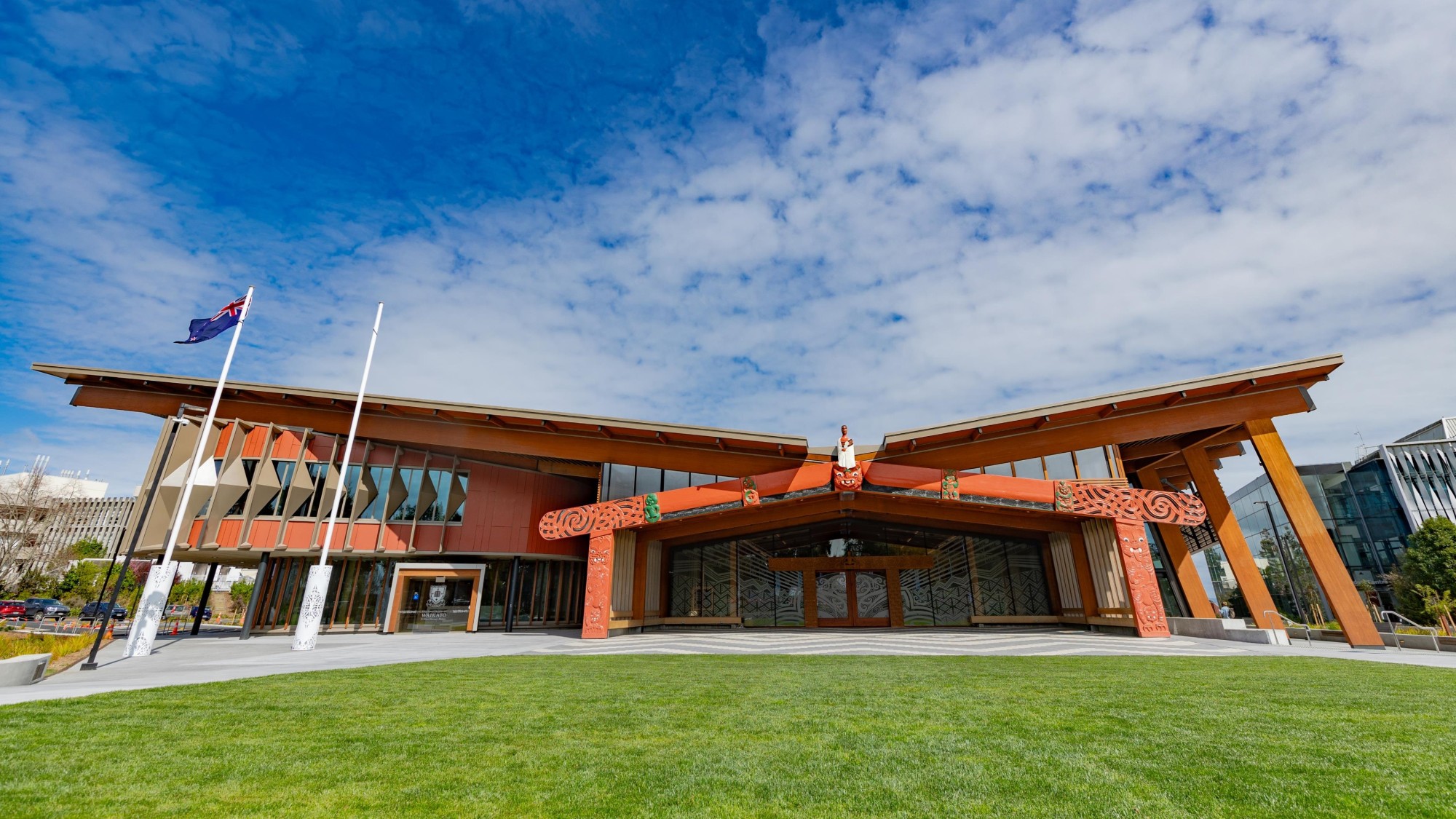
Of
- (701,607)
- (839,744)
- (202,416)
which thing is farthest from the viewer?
(701,607)

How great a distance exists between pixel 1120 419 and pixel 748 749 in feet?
67.1

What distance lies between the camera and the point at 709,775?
451 cm

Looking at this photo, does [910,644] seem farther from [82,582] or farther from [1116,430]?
[82,582]

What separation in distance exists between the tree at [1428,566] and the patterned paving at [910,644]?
86.2 ft

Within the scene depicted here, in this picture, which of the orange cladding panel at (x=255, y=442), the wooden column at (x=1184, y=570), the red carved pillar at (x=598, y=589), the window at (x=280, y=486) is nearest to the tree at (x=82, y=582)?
the window at (x=280, y=486)

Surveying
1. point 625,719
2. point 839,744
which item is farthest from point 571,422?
point 839,744

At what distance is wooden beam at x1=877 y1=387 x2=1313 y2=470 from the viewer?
64.5ft

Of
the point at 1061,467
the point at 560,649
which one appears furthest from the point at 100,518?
the point at 1061,467

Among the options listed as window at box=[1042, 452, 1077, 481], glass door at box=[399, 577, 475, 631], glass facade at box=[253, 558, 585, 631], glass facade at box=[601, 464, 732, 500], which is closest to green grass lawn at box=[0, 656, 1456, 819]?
window at box=[1042, 452, 1077, 481]

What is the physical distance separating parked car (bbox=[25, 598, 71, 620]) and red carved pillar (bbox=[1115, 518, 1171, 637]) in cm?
5669

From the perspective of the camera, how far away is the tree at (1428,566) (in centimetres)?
3250

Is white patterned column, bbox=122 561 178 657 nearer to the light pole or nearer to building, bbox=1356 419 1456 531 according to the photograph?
the light pole

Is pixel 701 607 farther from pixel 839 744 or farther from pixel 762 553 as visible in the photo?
pixel 839 744

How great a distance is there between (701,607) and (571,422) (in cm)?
1187
